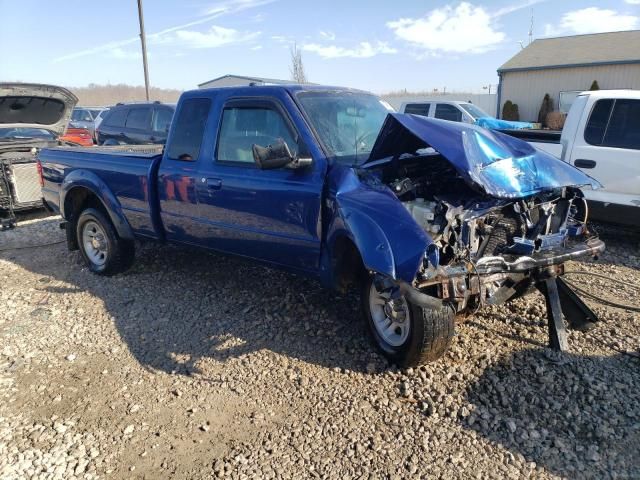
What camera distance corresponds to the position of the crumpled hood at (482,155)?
10.6ft

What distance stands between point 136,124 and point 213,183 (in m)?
8.58

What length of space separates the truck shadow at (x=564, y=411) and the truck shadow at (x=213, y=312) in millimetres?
948

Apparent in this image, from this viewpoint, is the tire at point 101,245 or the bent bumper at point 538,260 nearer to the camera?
the bent bumper at point 538,260

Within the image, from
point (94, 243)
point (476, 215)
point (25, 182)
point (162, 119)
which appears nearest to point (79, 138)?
point (162, 119)

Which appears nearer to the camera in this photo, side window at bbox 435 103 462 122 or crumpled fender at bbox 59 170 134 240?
crumpled fender at bbox 59 170 134 240

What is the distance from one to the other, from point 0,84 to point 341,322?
5953 millimetres

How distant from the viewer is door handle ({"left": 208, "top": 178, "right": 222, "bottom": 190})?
4.36m

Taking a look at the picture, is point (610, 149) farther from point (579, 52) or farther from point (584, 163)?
point (579, 52)

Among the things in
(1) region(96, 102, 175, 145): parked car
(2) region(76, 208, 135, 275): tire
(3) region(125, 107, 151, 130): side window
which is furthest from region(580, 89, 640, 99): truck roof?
(3) region(125, 107, 151, 130): side window

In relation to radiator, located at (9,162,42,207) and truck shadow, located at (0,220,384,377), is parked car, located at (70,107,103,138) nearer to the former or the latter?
radiator, located at (9,162,42,207)

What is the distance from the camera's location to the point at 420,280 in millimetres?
3021

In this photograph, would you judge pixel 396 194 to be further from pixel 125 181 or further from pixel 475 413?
pixel 125 181

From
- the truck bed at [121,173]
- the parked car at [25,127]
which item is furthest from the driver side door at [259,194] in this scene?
the parked car at [25,127]

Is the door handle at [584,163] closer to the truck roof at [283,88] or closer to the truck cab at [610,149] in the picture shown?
the truck cab at [610,149]
